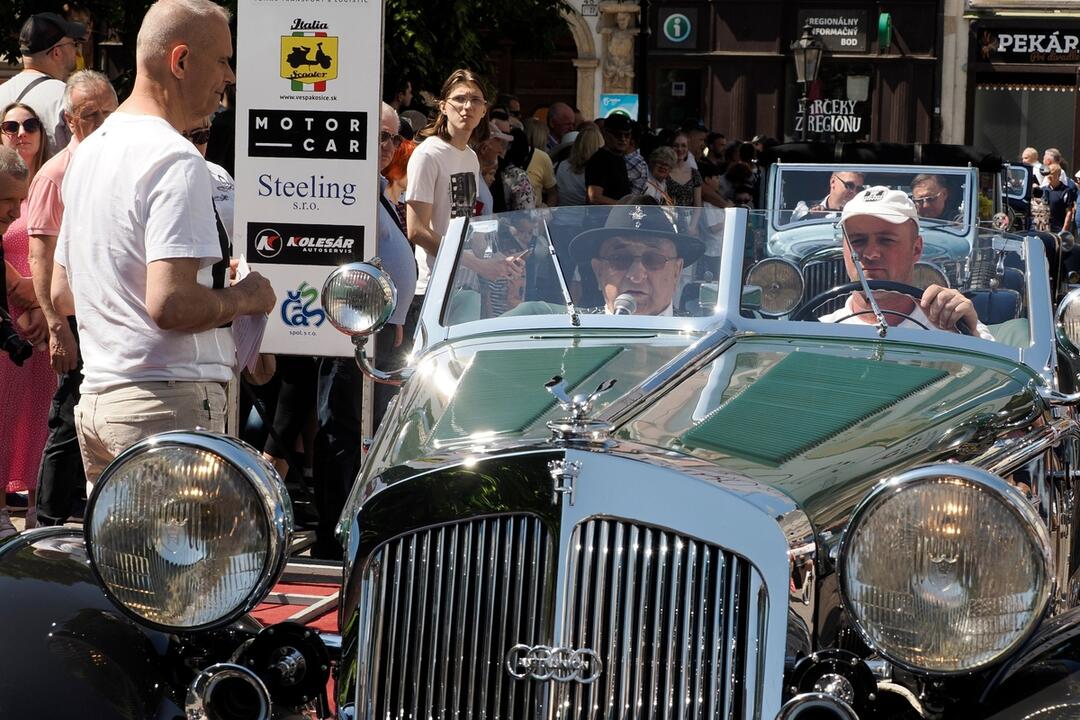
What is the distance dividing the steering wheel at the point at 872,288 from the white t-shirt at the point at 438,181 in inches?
115

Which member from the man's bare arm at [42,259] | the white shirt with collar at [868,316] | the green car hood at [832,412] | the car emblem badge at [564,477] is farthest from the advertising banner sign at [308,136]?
the car emblem badge at [564,477]

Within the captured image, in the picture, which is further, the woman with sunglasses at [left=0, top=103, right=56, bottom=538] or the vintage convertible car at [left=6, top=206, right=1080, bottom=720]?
the woman with sunglasses at [left=0, top=103, right=56, bottom=538]

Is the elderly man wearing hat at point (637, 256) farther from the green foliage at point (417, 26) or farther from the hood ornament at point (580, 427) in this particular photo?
the green foliage at point (417, 26)

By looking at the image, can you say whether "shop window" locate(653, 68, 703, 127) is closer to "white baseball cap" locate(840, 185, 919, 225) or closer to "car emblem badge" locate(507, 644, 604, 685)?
"white baseball cap" locate(840, 185, 919, 225)

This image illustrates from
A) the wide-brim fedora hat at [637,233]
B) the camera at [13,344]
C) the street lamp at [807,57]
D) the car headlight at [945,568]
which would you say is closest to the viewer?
the car headlight at [945,568]

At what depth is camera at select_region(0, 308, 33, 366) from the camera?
5.14 metres

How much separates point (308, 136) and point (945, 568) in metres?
3.84

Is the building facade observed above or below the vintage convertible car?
above

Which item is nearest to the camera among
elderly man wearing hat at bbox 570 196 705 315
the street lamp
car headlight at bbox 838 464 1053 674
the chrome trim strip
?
car headlight at bbox 838 464 1053 674

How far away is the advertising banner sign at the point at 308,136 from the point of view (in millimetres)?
5848

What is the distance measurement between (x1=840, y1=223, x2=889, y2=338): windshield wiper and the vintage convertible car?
67 centimetres

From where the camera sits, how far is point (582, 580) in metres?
2.83

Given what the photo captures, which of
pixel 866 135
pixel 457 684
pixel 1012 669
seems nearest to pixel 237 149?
pixel 457 684

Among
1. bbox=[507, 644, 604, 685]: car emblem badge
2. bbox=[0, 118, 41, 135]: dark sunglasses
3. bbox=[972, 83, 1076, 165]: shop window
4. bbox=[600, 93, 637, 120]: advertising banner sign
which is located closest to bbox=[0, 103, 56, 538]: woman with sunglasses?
bbox=[0, 118, 41, 135]: dark sunglasses
